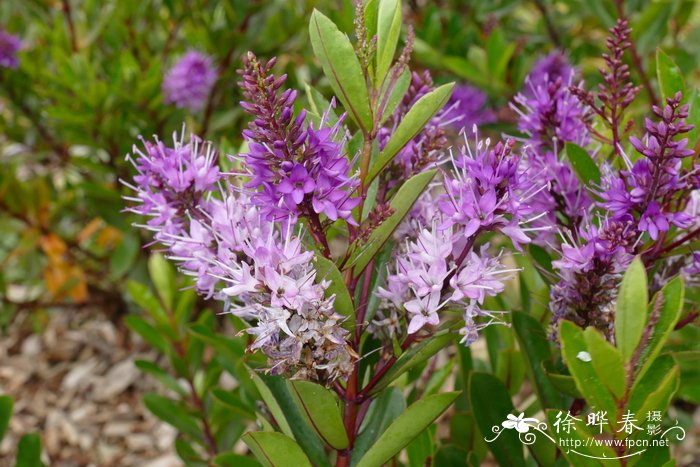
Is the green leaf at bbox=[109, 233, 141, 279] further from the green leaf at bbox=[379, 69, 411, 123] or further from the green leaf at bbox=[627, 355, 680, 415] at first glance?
the green leaf at bbox=[627, 355, 680, 415]

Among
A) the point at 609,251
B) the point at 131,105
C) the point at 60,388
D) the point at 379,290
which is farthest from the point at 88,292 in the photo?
the point at 609,251

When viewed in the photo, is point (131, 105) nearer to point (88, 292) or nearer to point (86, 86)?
point (86, 86)

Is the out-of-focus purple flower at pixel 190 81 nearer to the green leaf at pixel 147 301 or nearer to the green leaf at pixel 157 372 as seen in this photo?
the green leaf at pixel 147 301

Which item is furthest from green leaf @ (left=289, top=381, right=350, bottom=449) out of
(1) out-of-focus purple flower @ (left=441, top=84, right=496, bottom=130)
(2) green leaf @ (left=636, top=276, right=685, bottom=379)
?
(1) out-of-focus purple flower @ (left=441, top=84, right=496, bottom=130)

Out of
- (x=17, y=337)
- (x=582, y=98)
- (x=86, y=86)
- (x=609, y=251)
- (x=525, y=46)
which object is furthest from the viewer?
(x=17, y=337)

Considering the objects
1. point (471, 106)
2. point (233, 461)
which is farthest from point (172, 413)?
point (471, 106)

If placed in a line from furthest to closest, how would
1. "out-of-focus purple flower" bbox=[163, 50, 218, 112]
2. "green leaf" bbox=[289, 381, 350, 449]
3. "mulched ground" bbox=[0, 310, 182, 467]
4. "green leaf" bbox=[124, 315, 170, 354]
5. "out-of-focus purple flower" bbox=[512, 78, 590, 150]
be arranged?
"mulched ground" bbox=[0, 310, 182, 467] → "out-of-focus purple flower" bbox=[163, 50, 218, 112] → "green leaf" bbox=[124, 315, 170, 354] → "out-of-focus purple flower" bbox=[512, 78, 590, 150] → "green leaf" bbox=[289, 381, 350, 449]
